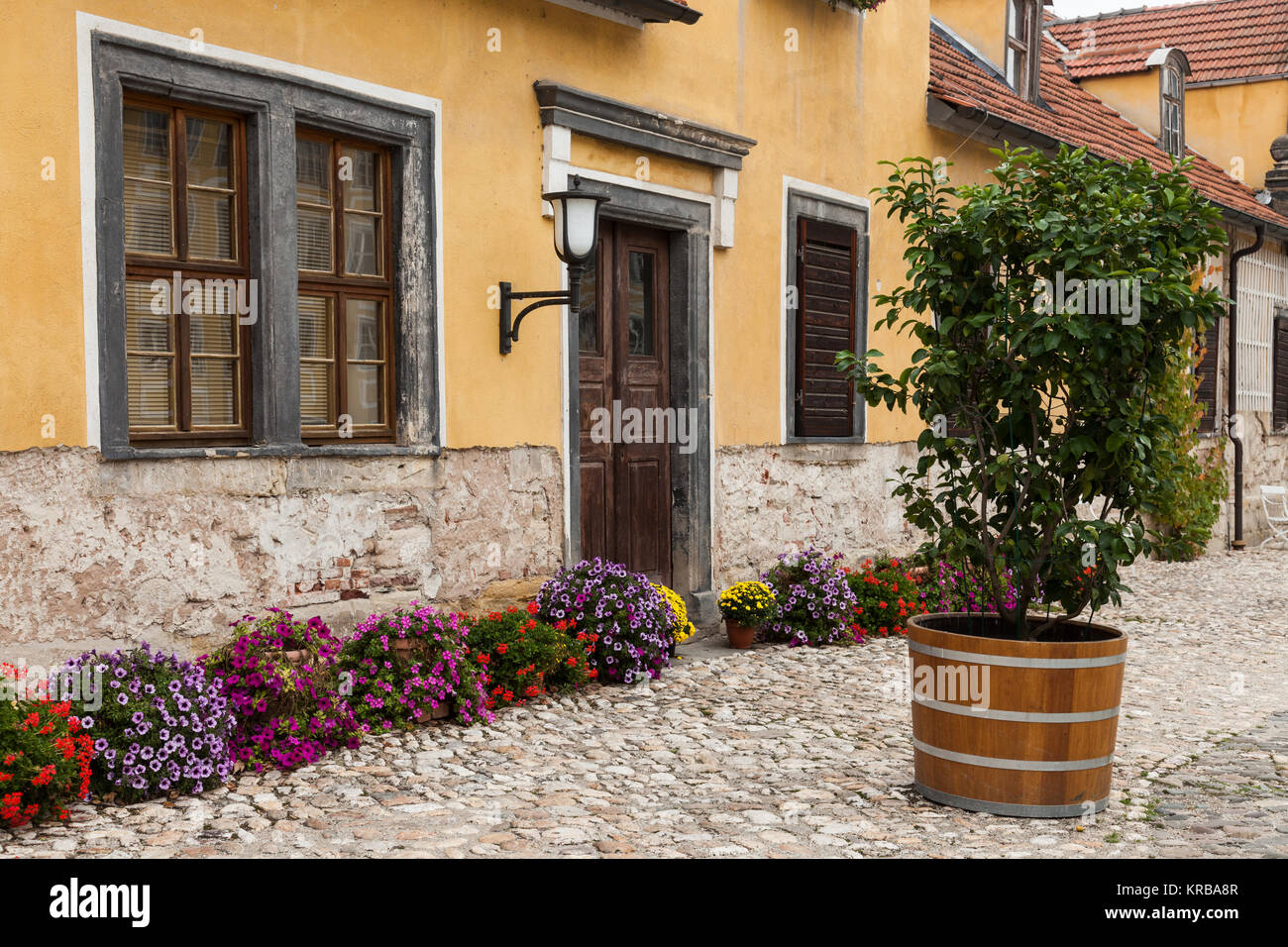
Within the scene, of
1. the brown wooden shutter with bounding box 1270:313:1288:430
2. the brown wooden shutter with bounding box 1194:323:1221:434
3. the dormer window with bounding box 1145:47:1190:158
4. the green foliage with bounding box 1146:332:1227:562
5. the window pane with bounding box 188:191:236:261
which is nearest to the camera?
the window pane with bounding box 188:191:236:261

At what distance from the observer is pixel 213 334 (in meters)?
5.59

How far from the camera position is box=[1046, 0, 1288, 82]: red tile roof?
17.2 m

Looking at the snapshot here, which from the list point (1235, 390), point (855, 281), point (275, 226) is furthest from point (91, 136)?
point (1235, 390)

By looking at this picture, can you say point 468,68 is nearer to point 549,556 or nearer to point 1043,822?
point 549,556

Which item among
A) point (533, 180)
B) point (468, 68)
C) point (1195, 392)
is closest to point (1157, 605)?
point (1195, 392)

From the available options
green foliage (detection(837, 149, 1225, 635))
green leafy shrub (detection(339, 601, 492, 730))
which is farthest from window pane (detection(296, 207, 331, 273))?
green foliage (detection(837, 149, 1225, 635))

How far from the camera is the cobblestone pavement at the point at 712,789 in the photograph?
4199mm

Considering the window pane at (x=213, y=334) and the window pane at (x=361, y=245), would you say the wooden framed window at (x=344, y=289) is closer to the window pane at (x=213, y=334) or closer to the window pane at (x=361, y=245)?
the window pane at (x=361, y=245)

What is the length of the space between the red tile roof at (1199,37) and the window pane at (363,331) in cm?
1335

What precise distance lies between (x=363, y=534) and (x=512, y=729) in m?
1.15

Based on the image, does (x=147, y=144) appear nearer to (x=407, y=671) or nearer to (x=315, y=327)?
(x=315, y=327)

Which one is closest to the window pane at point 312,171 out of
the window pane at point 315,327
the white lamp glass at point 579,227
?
the window pane at point 315,327

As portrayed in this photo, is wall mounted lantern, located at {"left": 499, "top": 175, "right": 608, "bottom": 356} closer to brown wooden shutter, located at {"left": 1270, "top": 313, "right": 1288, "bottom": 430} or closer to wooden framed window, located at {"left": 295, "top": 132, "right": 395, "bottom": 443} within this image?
wooden framed window, located at {"left": 295, "top": 132, "right": 395, "bottom": 443}

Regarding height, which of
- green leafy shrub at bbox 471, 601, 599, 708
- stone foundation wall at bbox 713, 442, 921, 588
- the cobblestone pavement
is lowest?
the cobblestone pavement
